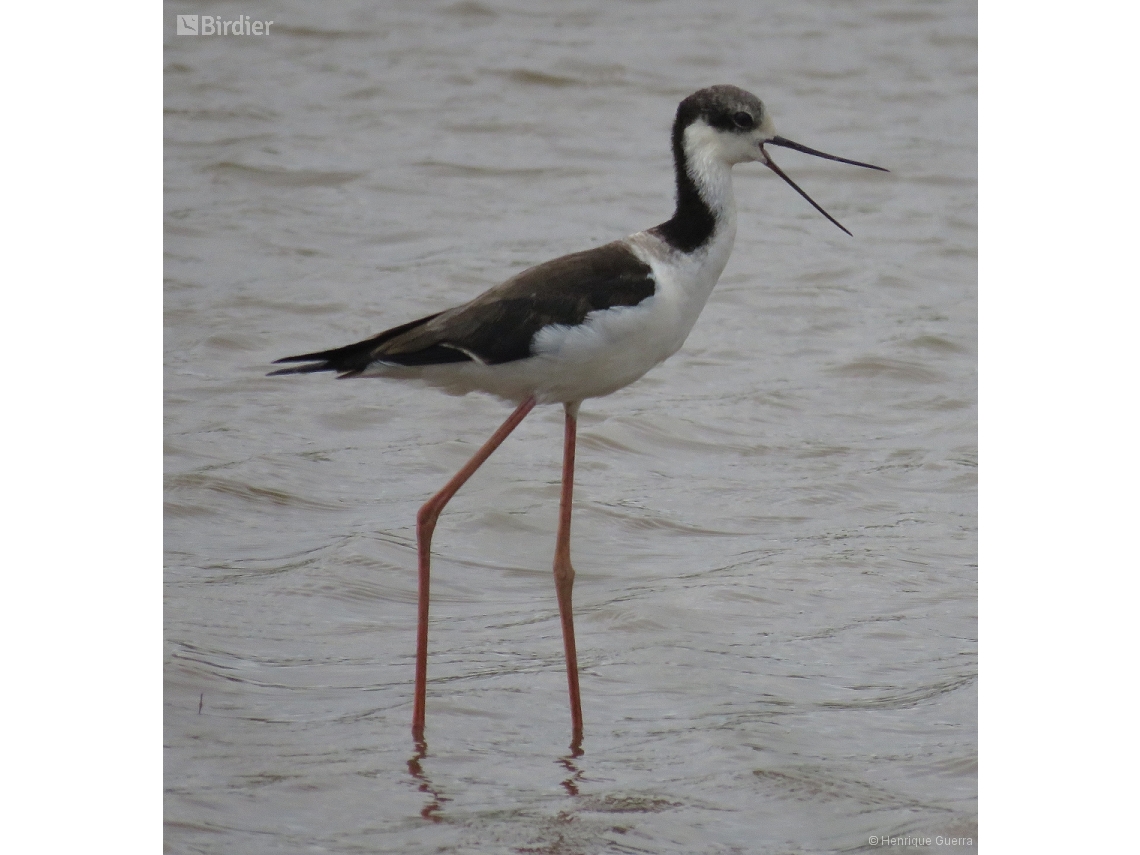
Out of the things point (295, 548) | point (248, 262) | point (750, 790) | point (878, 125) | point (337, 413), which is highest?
point (878, 125)

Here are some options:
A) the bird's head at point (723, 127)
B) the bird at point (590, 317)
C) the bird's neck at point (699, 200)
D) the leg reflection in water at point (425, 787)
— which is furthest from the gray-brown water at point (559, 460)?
the bird's head at point (723, 127)

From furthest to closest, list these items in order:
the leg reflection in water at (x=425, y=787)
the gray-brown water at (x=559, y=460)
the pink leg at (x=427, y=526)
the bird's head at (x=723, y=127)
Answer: the bird's head at (x=723, y=127)
the pink leg at (x=427, y=526)
the gray-brown water at (x=559, y=460)
the leg reflection in water at (x=425, y=787)

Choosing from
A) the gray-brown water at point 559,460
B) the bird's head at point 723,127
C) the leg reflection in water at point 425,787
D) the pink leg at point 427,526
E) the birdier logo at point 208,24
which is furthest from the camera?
the birdier logo at point 208,24

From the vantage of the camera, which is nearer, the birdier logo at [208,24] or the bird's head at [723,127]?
the bird's head at [723,127]

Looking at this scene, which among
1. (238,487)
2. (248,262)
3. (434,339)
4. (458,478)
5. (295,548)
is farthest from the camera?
(248,262)

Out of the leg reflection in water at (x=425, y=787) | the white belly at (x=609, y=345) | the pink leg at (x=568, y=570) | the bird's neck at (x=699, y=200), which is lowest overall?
the leg reflection in water at (x=425, y=787)

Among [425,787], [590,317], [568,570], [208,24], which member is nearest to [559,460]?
[568,570]

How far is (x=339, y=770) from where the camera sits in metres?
3.98

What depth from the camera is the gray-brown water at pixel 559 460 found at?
4.00 m

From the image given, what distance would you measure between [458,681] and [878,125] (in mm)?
6813

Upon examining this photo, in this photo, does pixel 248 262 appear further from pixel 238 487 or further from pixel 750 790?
pixel 750 790

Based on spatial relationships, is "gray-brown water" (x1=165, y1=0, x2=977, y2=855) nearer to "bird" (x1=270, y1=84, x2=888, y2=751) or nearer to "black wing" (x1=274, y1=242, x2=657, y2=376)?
"bird" (x1=270, y1=84, x2=888, y2=751)

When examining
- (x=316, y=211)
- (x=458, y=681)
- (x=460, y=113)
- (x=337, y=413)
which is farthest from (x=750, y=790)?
(x=460, y=113)

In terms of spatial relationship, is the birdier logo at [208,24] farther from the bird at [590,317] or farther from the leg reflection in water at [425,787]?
the leg reflection in water at [425,787]
